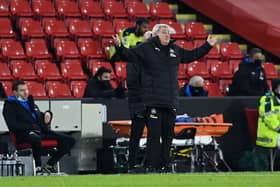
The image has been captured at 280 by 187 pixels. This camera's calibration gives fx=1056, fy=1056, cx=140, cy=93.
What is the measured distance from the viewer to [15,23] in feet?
70.9

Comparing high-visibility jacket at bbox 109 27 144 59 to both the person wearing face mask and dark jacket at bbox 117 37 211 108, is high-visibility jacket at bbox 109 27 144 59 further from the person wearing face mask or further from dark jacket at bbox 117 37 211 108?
dark jacket at bbox 117 37 211 108

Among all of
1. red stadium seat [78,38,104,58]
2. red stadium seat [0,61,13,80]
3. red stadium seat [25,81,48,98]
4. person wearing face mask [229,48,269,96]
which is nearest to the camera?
person wearing face mask [229,48,269,96]

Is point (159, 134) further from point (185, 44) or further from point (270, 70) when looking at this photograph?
point (270, 70)

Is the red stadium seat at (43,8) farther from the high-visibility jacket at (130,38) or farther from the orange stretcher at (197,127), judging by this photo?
the orange stretcher at (197,127)

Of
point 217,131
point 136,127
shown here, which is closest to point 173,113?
point 136,127

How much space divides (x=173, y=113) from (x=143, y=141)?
2696 mm

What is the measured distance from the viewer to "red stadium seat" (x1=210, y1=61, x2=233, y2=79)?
21.2 metres

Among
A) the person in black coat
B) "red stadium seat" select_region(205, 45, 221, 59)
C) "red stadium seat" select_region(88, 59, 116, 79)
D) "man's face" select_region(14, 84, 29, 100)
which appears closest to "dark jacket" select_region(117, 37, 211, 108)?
the person in black coat

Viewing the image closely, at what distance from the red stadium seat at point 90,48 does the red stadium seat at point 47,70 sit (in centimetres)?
95

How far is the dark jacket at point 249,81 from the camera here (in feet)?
62.4

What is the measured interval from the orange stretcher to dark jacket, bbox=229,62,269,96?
1588 millimetres

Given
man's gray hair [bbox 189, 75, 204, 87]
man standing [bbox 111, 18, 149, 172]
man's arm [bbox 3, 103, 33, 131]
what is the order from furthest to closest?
1. man's gray hair [bbox 189, 75, 204, 87]
2. man's arm [bbox 3, 103, 33, 131]
3. man standing [bbox 111, 18, 149, 172]

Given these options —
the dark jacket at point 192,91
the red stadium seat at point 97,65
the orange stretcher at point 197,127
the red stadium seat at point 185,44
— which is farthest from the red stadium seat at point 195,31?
the orange stretcher at point 197,127

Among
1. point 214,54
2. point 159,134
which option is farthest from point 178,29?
point 159,134
